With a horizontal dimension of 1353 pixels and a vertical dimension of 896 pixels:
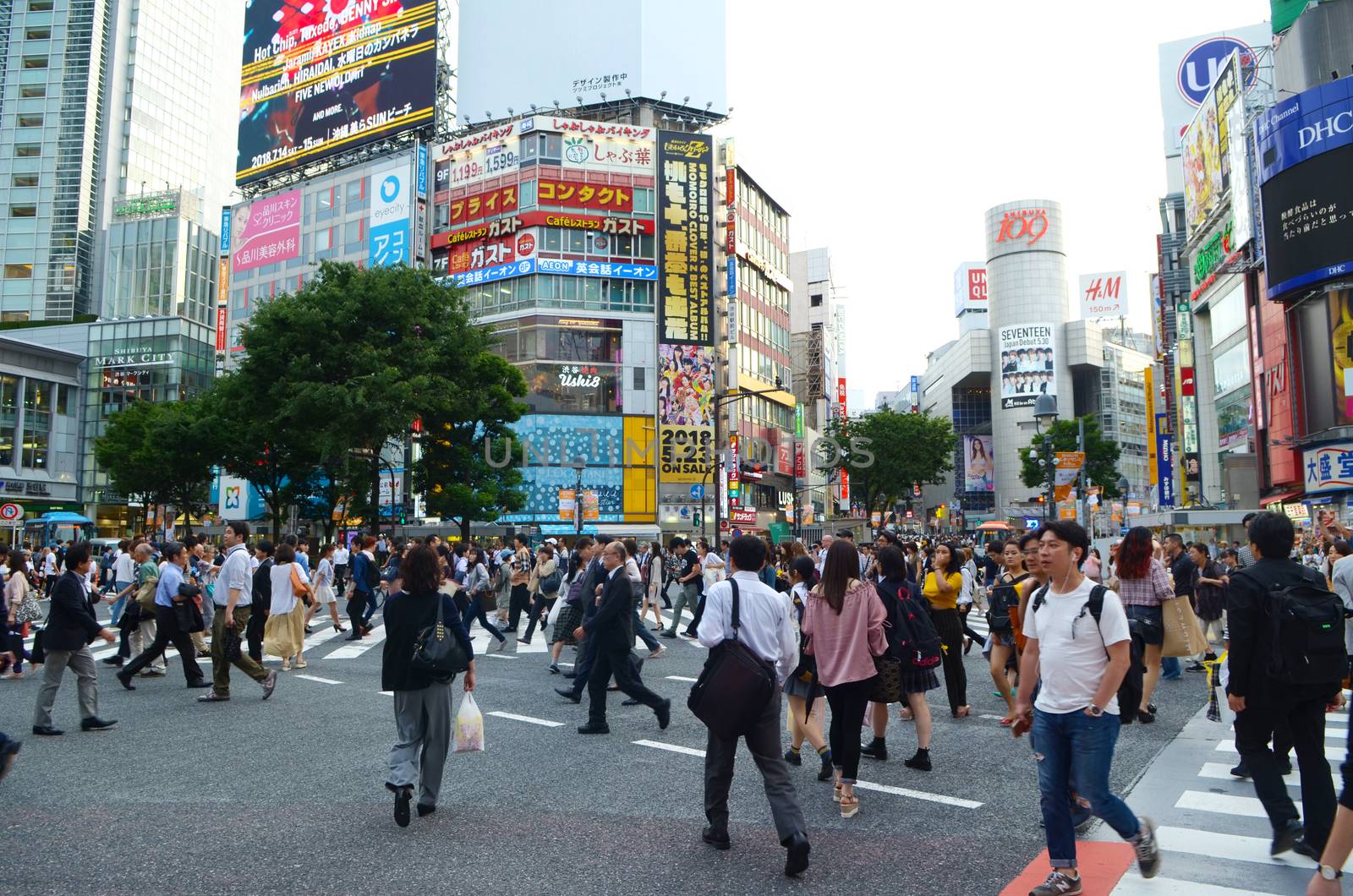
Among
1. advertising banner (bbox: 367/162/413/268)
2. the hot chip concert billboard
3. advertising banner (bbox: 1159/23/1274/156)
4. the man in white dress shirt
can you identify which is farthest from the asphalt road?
advertising banner (bbox: 1159/23/1274/156)

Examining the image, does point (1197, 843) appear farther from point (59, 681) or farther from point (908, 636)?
point (59, 681)

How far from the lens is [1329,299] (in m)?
37.9

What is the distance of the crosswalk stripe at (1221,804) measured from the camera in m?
6.33

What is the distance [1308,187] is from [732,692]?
41.0m

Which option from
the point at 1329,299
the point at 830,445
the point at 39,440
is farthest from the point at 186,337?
the point at 1329,299

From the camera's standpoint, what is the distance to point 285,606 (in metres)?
12.1

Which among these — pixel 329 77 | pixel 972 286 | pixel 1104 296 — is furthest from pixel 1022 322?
pixel 329 77

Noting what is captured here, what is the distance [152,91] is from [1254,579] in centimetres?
10298

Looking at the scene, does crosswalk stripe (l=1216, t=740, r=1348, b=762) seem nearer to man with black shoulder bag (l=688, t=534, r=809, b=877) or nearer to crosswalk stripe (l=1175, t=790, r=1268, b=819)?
crosswalk stripe (l=1175, t=790, r=1268, b=819)

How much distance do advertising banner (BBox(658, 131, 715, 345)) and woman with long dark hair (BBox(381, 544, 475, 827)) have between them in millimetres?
49585

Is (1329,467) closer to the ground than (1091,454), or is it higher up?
closer to the ground

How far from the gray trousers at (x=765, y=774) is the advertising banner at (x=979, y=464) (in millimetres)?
110808

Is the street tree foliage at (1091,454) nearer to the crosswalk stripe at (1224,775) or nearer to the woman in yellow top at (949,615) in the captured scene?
the woman in yellow top at (949,615)

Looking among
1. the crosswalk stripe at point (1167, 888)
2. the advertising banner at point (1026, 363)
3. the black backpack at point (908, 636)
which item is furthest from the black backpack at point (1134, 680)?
the advertising banner at point (1026, 363)
